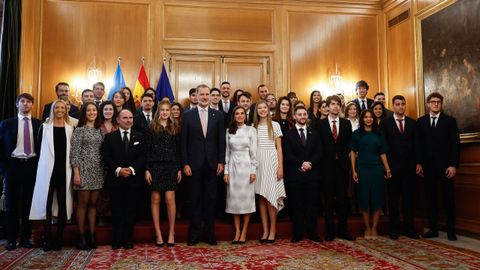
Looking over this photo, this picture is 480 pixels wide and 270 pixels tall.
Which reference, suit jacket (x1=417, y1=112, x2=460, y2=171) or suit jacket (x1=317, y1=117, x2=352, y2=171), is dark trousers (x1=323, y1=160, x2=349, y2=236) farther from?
suit jacket (x1=417, y1=112, x2=460, y2=171)

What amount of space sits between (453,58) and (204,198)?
3969 mm

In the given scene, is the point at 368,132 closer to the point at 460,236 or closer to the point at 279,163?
the point at 279,163

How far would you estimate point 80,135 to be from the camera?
15.0 feet

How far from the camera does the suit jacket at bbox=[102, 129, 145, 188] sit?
14.9ft

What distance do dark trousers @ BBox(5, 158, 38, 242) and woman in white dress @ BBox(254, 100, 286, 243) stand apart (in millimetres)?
2416

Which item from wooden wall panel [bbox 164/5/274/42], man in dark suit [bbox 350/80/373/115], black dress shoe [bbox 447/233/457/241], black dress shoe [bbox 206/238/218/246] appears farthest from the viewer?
wooden wall panel [bbox 164/5/274/42]

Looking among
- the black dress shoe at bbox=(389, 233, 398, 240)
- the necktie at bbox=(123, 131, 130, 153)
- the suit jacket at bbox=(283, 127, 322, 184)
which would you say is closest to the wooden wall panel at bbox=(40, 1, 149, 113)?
the necktie at bbox=(123, 131, 130, 153)

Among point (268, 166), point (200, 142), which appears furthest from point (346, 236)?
point (200, 142)

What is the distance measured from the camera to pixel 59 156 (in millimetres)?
4586

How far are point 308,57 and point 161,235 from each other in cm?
464

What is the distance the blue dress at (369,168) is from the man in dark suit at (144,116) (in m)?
2.46

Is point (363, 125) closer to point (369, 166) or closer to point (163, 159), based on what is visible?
point (369, 166)

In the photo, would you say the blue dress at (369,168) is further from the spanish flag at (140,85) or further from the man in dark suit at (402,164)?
the spanish flag at (140,85)

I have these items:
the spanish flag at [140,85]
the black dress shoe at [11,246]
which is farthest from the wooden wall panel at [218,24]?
the black dress shoe at [11,246]
